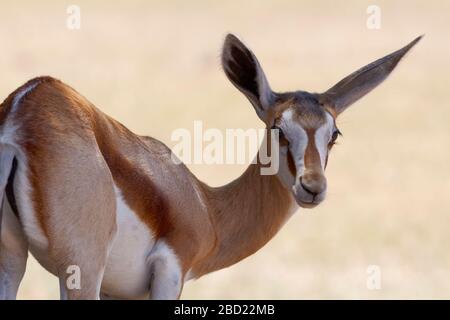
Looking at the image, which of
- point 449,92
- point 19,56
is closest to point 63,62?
point 19,56

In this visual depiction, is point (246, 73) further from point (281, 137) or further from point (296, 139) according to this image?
point (296, 139)

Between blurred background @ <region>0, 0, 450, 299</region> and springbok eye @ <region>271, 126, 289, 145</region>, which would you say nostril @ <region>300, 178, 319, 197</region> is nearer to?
springbok eye @ <region>271, 126, 289, 145</region>

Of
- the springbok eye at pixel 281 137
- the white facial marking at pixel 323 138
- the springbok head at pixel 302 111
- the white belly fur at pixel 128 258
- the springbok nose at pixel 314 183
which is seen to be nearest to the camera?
the white belly fur at pixel 128 258

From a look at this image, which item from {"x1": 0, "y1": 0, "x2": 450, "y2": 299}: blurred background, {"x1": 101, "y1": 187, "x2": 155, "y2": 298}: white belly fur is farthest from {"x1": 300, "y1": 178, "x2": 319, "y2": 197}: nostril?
{"x1": 0, "y1": 0, "x2": 450, "y2": 299}: blurred background

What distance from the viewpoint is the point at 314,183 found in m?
9.73

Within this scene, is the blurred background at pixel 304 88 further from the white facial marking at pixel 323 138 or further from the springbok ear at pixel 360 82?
the white facial marking at pixel 323 138

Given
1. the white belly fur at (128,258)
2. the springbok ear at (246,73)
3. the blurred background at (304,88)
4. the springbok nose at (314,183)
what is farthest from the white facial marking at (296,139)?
the blurred background at (304,88)

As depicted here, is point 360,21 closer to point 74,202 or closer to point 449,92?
point 449,92

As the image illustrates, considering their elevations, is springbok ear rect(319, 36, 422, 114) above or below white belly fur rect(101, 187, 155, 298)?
above

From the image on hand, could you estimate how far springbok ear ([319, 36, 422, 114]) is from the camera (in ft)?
35.5

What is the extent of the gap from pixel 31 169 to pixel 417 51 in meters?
35.4

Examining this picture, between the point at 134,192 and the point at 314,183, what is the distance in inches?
49.0

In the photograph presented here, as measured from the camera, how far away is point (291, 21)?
48.6 metres

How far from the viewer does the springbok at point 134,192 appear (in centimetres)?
866
